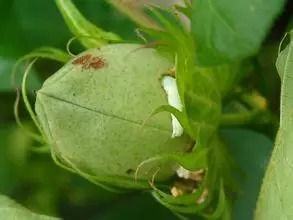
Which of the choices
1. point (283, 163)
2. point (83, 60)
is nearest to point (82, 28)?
point (83, 60)

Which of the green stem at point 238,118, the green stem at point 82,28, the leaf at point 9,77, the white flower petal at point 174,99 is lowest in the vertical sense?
the green stem at point 238,118

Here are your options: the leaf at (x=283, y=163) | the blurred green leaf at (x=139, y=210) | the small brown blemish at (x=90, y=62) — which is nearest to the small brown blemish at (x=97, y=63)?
the small brown blemish at (x=90, y=62)

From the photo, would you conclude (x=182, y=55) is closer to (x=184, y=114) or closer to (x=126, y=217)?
(x=184, y=114)

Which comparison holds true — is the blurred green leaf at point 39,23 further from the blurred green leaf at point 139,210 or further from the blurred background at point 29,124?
the blurred green leaf at point 139,210

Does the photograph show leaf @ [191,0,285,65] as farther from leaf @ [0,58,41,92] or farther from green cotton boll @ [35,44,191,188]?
leaf @ [0,58,41,92]

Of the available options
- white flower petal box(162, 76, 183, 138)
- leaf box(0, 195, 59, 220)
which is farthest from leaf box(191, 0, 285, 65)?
leaf box(0, 195, 59, 220)

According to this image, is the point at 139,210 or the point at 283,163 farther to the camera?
the point at 139,210

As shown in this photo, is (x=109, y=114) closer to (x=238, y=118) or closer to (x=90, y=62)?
(x=90, y=62)
